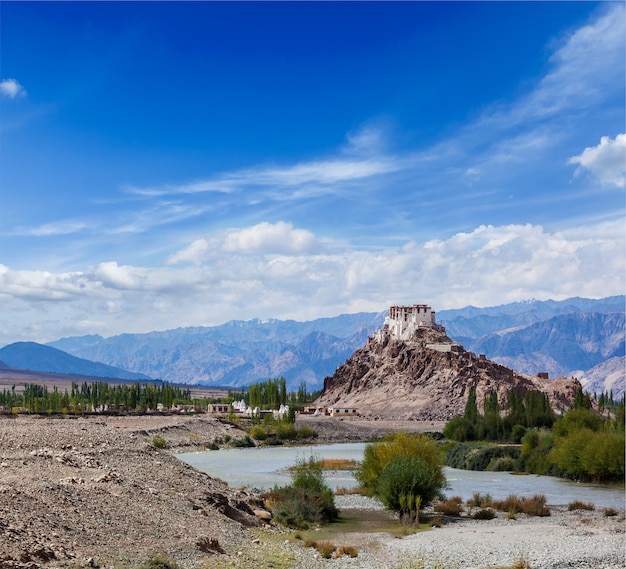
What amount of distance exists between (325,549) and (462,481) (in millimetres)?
39080

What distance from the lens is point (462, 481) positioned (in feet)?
218

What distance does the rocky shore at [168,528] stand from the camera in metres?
23.2

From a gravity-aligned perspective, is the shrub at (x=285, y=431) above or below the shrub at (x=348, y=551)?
below

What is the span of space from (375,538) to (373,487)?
10222 mm

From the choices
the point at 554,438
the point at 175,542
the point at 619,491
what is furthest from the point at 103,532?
the point at 554,438

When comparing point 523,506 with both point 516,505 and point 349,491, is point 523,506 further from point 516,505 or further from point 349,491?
point 349,491

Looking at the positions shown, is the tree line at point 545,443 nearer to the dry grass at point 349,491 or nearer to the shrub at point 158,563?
the dry grass at point 349,491

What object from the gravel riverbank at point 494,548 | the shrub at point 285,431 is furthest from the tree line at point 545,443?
the shrub at point 285,431

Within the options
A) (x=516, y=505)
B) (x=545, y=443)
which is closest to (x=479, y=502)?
(x=516, y=505)

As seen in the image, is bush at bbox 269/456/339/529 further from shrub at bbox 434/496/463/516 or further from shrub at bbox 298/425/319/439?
shrub at bbox 298/425/319/439

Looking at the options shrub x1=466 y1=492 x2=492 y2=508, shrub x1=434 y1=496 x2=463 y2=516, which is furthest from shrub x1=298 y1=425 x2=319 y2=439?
shrub x1=434 y1=496 x2=463 y2=516

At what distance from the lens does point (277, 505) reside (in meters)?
41.3

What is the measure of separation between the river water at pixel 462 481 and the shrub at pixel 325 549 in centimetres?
2259

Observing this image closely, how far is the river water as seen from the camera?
5541 centimetres
